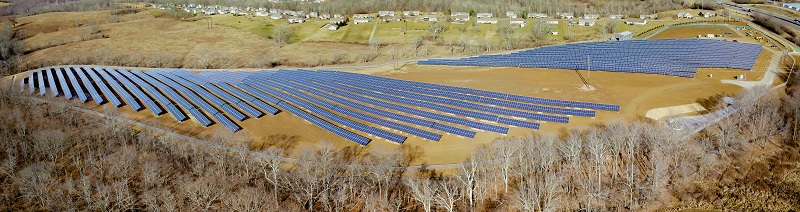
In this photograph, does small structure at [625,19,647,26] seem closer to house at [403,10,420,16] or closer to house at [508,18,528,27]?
house at [508,18,528,27]

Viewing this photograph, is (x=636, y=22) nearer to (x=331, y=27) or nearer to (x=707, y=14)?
(x=707, y=14)

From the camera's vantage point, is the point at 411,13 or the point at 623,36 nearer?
the point at 623,36

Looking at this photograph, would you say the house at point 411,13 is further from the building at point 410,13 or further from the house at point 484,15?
the house at point 484,15

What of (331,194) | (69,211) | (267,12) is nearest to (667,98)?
(331,194)

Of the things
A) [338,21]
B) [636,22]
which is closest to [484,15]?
[636,22]

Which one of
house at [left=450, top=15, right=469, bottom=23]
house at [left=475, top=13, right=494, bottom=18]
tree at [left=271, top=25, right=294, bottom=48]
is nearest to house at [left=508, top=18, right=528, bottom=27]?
house at [left=475, top=13, right=494, bottom=18]

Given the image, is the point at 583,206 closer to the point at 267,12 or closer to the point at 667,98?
the point at 667,98

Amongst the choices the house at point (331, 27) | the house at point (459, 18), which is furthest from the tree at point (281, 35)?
the house at point (459, 18)
